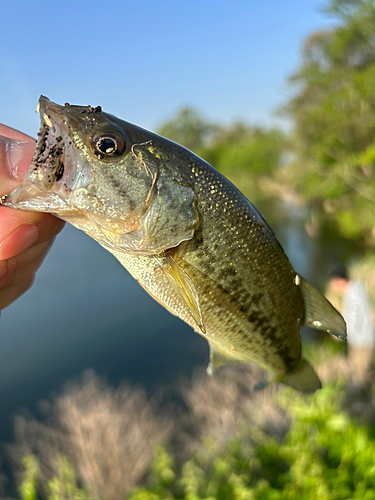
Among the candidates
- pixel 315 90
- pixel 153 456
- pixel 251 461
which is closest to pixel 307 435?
pixel 251 461

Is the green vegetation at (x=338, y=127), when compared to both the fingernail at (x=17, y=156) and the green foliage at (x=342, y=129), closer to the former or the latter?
the green foliage at (x=342, y=129)

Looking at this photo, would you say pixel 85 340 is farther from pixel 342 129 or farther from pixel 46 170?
pixel 342 129

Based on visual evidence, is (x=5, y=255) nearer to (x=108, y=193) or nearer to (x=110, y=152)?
(x=108, y=193)

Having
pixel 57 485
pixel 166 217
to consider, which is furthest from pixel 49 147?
pixel 57 485

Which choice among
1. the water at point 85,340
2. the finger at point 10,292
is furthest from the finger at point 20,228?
the water at point 85,340

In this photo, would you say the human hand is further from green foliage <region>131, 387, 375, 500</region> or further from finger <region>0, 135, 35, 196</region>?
green foliage <region>131, 387, 375, 500</region>
